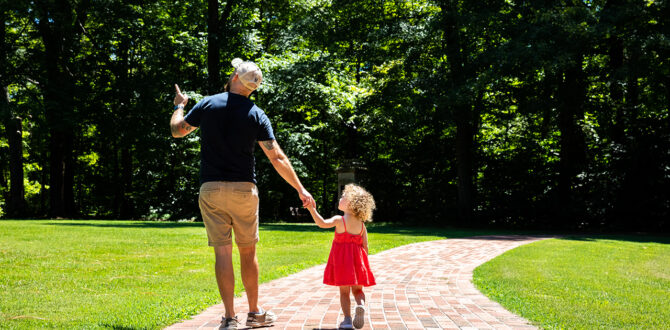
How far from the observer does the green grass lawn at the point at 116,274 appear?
15.3 feet

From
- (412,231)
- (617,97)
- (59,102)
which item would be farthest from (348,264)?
(59,102)

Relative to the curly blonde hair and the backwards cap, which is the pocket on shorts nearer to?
the backwards cap

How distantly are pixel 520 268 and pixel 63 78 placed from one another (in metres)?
21.8

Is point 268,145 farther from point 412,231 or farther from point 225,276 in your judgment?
point 412,231

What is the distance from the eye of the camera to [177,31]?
2612 centimetres

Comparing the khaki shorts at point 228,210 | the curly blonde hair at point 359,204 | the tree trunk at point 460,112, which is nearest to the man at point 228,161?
the khaki shorts at point 228,210

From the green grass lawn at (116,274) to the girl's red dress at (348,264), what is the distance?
4.74 feet

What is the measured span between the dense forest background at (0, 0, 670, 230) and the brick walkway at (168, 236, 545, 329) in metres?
11.8

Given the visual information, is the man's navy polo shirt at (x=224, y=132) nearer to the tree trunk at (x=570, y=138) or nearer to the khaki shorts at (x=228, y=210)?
the khaki shorts at (x=228, y=210)

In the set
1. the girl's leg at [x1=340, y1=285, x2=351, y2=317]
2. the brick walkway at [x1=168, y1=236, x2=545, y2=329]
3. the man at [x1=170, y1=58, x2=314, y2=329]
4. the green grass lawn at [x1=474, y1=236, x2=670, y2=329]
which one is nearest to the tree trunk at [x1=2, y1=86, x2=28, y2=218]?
the brick walkway at [x1=168, y1=236, x2=545, y2=329]

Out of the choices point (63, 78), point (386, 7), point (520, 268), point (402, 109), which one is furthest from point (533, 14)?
point (63, 78)

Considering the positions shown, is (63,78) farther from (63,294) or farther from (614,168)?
(614,168)

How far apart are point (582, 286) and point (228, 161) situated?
5.09 metres

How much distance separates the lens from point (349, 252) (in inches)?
175
